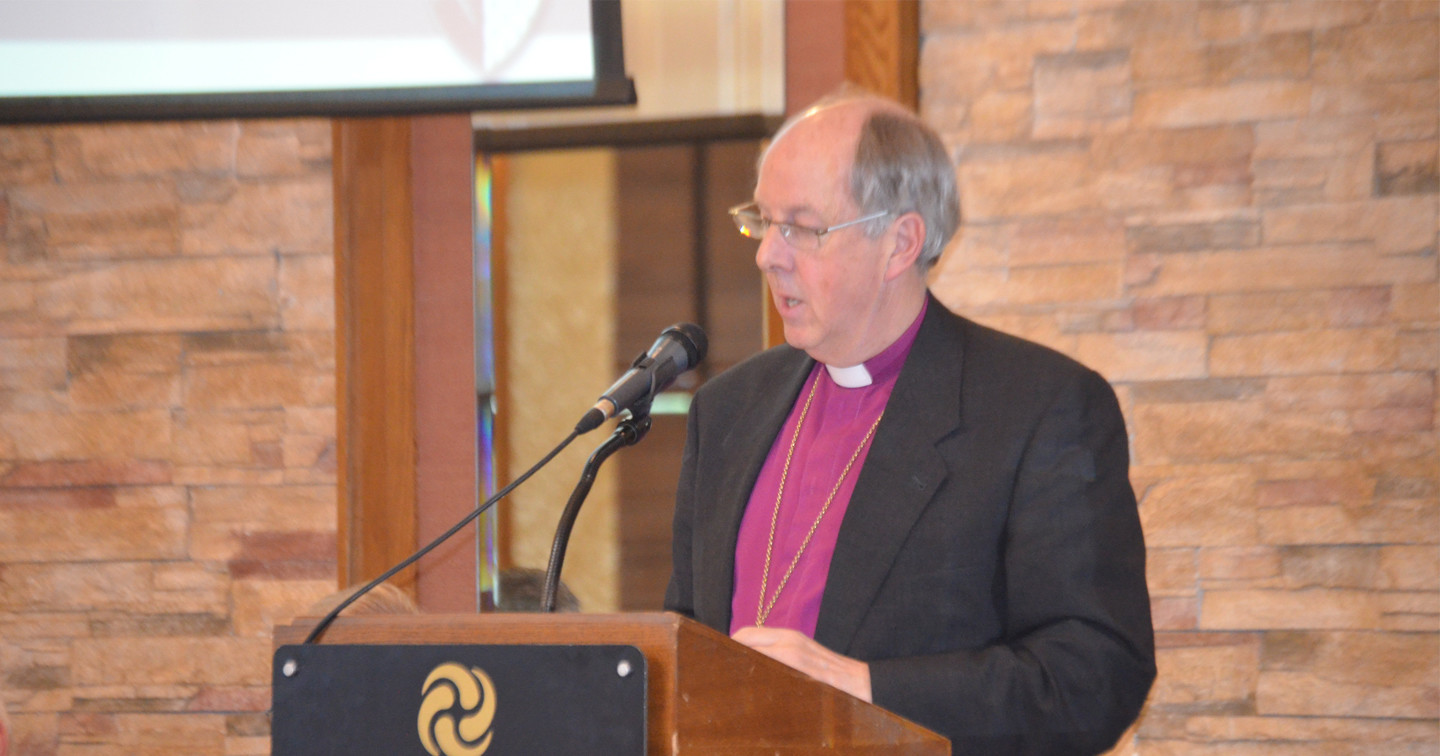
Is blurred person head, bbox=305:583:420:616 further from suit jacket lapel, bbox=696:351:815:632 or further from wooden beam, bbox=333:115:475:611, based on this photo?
wooden beam, bbox=333:115:475:611

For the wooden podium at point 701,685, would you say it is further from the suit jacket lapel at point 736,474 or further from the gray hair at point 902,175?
the gray hair at point 902,175

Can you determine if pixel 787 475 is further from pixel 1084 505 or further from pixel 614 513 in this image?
pixel 614 513

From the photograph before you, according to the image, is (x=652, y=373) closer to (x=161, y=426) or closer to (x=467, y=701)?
(x=467, y=701)

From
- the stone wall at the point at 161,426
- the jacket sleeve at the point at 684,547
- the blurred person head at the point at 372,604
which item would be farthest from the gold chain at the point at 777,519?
the stone wall at the point at 161,426

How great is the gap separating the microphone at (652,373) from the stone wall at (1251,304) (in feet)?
4.06

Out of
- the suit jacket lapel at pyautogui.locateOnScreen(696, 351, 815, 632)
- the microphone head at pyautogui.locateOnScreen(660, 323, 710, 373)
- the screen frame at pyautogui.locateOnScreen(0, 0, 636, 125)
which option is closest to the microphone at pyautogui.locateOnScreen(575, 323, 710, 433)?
the microphone head at pyautogui.locateOnScreen(660, 323, 710, 373)

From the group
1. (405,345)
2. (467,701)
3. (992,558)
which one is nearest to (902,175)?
(992,558)

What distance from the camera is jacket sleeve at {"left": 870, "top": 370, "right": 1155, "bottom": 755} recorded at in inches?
56.8

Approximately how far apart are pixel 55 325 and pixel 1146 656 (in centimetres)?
252

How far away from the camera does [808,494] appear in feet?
6.18

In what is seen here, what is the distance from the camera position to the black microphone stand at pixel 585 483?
4.58 feet

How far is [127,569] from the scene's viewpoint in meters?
2.86

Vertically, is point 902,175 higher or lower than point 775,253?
higher

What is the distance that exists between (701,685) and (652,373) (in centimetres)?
49
